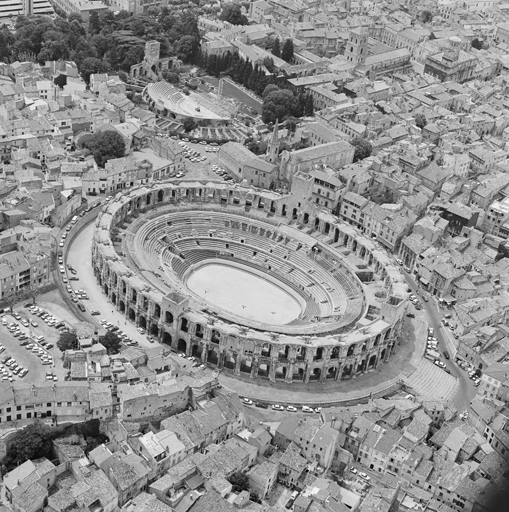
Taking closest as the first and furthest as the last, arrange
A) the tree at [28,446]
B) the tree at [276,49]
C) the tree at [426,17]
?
the tree at [28,446] → the tree at [276,49] → the tree at [426,17]

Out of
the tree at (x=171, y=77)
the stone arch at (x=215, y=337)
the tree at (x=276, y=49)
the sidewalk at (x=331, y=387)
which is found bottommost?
the sidewalk at (x=331, y=387)

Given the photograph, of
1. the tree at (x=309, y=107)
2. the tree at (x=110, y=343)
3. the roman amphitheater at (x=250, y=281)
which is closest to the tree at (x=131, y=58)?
the tree at (x=309, y=107)

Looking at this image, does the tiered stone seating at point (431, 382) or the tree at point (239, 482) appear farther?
the tiered stone seating at point (431, 382)

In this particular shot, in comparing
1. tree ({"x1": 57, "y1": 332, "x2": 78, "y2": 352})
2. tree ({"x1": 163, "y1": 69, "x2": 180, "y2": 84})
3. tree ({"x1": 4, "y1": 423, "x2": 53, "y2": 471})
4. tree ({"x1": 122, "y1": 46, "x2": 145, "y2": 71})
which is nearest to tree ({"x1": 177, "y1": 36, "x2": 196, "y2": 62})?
tree ({"x1": 163, "y1": 69, "x2": 180, "y2": 84})

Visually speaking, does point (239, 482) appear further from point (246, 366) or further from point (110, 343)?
point (110, 343)

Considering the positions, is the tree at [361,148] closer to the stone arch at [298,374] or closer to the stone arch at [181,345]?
the stone arch at [298,374]

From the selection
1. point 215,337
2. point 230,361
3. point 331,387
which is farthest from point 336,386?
point 215,337
